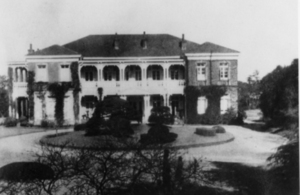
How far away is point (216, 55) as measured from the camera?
2.94 m

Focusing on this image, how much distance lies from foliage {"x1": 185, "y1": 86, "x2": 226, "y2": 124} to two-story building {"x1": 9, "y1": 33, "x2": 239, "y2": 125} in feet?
0.13

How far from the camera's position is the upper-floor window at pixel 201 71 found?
2.91 m

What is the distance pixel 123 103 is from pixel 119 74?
0.28m

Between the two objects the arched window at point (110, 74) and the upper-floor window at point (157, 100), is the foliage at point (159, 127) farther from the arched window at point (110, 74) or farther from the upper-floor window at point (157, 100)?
the arched window at point (110, 74)

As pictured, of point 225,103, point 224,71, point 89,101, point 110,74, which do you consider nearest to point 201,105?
point 225,103

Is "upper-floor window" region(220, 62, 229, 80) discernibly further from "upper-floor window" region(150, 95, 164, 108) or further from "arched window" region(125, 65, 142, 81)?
"arched window" region(125, 65, 142, 81)

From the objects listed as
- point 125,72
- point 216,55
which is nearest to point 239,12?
point 216,55

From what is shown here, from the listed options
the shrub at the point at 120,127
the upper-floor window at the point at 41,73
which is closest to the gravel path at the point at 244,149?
the shrub at the point at 120,127

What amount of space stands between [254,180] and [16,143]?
7.82ft

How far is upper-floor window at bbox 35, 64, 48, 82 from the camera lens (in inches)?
110

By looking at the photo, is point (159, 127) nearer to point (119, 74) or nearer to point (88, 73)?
point (119, 74)

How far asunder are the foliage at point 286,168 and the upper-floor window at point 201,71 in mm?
1095

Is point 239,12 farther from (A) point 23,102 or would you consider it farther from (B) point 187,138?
(A) point 23,102

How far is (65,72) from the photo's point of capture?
2848 mm
